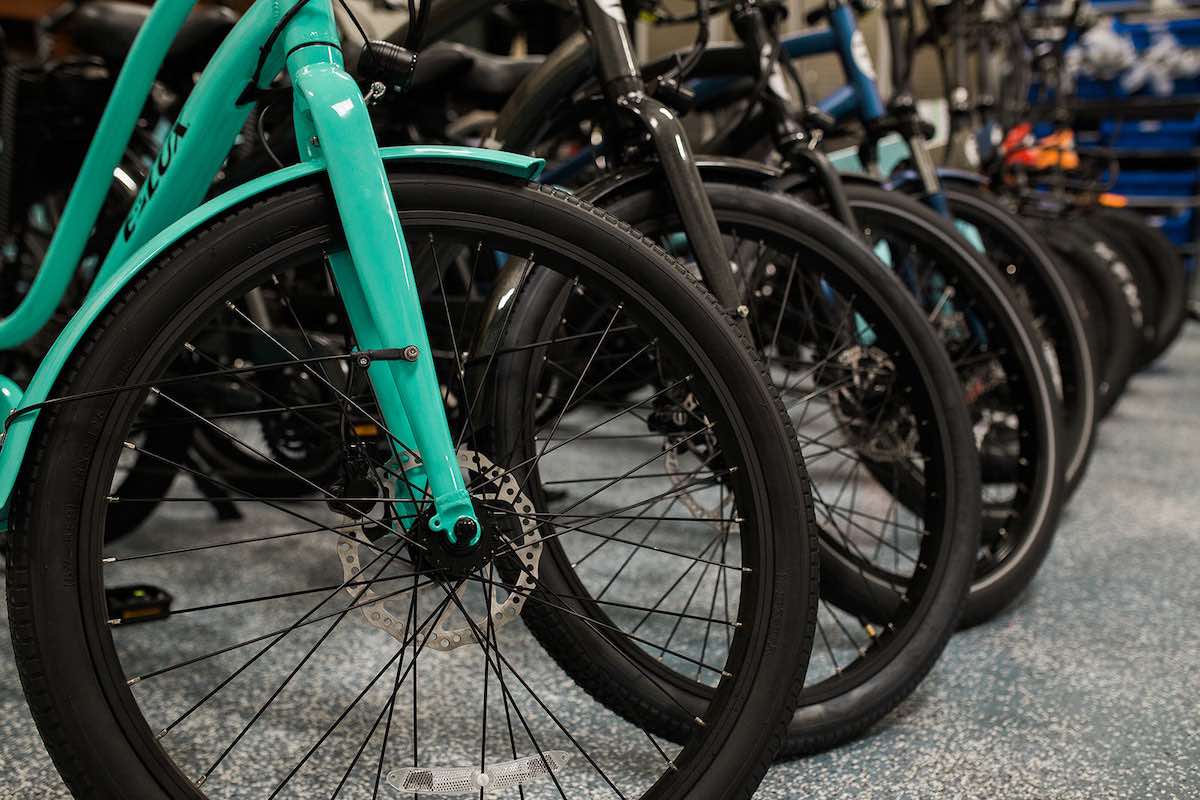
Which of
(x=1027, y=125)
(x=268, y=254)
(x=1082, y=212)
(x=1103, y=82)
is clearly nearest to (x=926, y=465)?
(x=268, y=254)

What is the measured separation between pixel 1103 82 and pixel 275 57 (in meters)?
5.39

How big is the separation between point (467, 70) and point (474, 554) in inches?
42.4

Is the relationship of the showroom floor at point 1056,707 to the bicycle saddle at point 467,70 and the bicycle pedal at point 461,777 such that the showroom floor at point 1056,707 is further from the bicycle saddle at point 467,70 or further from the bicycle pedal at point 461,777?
the bicycle saddle at point 467,70

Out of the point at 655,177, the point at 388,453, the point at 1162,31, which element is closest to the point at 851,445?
the point at 655,177

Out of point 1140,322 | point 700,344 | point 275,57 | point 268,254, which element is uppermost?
point 275,57

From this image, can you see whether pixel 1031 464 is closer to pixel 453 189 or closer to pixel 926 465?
pixel 926 465

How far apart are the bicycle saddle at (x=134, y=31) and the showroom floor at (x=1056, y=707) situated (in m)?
0.82

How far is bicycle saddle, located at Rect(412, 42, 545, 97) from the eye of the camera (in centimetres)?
157

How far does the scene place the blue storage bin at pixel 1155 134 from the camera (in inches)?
222

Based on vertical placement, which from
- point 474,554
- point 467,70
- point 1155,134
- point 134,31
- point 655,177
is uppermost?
point 134,31

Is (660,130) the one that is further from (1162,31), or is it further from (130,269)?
(1162,31)

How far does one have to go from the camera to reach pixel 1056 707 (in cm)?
120

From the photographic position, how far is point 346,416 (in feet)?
2.76

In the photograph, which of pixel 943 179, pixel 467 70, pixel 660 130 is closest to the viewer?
pixel 660 130
